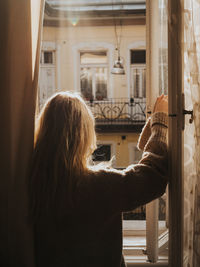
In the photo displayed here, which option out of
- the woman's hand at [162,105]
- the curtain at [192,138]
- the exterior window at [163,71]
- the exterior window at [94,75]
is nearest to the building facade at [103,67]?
the exterior window at [94,75]

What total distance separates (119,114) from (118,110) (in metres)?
0.18

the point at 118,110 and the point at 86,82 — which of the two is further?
the point at 86,82

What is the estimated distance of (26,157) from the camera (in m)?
1.12

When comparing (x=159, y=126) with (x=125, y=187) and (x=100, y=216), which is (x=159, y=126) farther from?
(x=100, y=216)

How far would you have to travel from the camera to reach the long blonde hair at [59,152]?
102 cm

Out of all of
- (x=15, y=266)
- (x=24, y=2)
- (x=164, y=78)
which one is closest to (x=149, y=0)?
(x=164, y=78)

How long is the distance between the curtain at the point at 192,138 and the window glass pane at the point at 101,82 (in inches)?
274

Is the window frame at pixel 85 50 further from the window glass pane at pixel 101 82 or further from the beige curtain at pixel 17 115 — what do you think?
the beige curtain at pixel 17 115

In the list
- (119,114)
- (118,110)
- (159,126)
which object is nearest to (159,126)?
(159,126)

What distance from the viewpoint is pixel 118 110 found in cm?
793

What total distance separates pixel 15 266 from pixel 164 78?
1104 millimetres

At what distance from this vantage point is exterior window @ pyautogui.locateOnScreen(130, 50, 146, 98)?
26.0 ft

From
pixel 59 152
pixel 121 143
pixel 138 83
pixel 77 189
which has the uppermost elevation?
pixel 138 83

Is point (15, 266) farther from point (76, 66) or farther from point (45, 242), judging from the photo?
point (76, 66)
